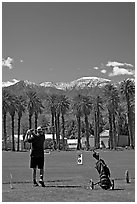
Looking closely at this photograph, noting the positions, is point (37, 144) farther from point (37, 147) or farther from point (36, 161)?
point (36, 161)

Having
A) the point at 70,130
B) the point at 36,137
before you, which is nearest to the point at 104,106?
the point at 70,130

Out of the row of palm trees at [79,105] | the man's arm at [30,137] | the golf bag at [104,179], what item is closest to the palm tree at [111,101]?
the row of palm trees at [79,105]

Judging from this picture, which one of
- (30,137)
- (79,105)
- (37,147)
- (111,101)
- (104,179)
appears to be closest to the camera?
(104,179)

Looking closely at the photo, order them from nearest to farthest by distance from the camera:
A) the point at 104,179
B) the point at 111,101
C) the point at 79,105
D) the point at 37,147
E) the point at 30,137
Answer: the point at 104,179 → the point at 30,137 → the point at 37,147 → the point at 111,101 → the point at 79,105

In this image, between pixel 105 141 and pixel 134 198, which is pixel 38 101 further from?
pixel 134 198

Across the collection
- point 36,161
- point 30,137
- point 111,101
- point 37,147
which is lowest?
point 36,161

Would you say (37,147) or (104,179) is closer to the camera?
(104,179)

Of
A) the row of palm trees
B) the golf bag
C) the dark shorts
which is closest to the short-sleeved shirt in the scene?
the dark shorts

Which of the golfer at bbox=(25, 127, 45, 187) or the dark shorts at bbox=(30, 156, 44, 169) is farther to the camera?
the dark shorts at bbox=(30, 156, 44, 169)

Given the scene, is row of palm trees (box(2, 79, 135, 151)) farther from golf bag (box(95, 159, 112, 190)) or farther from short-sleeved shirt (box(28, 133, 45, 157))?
golf bag (box(95, 159, 112, 190))

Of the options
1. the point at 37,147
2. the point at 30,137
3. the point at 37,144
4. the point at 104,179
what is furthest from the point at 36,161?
the point at 104,179

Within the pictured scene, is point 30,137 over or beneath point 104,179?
over

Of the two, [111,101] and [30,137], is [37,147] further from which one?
[111,101]

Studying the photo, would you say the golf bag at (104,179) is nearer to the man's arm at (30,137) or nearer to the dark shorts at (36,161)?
the dark shorts at (36,161)
